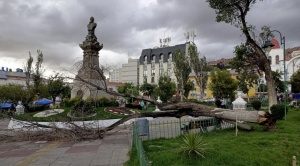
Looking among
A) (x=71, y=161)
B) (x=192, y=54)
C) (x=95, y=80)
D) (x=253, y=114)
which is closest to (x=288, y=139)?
(x=253, y=114)

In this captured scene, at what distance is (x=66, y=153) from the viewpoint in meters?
9.27

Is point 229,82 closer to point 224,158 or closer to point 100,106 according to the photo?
point 100,106

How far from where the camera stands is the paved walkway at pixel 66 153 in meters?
8.02

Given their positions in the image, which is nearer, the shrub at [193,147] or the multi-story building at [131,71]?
the shrub at [193,147]

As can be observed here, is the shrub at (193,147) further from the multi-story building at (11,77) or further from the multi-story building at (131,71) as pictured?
the multi-story building at (131,71)

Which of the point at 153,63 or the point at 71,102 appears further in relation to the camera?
the point at 153,63

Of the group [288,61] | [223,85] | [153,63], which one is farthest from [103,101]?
[153,63]

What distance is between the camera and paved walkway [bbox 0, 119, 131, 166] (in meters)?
8.02

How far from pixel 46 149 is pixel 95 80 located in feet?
31.2

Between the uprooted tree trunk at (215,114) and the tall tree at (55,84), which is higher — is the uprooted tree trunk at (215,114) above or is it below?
below

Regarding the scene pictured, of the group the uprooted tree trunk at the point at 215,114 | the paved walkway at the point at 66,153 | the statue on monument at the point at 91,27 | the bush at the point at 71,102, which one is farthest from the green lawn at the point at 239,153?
the statue on monument at the point at 91,27

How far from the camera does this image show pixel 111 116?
17703mm

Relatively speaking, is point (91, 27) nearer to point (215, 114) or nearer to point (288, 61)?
point (215, 114)

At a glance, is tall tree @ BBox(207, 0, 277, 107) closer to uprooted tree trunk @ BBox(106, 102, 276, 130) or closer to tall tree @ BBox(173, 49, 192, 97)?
uprooted tree trunk @ BBox(106, 102, 276, 130)
